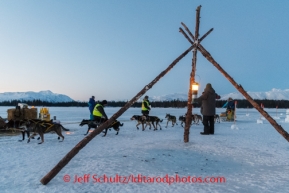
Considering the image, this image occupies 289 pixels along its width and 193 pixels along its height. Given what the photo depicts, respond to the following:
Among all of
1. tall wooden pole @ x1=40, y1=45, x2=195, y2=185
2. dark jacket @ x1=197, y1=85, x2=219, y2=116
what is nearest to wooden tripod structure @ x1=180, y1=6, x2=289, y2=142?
tall wooden pole @ x1=40, y1=45, x2=195, y2=185

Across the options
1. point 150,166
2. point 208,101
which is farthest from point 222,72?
point 208,101

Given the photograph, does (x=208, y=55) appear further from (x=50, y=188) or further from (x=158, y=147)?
(x=50, y=188)

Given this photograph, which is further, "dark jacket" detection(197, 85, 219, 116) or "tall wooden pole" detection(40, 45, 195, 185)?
"dark jacket" detection(197, 85, 219, 116)

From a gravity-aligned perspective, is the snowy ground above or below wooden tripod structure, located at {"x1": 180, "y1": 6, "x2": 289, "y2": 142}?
below

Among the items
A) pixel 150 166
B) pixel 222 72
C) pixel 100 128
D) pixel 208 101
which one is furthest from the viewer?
pixel 208 101

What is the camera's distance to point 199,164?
5938 millimetres

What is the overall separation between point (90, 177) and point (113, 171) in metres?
0.57

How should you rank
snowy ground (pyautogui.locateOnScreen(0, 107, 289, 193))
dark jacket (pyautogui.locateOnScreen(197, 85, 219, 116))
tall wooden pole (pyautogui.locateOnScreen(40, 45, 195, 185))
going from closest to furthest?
snowy ground (pyautogui.locateOnScreen(0, 107, 289, 193))
tall wooden pole (pyautogui.locateOnScreen(40, 45, 195, 185))
dark jacket (pyautogui.locateOnScreen(197, 85, 219, 116))

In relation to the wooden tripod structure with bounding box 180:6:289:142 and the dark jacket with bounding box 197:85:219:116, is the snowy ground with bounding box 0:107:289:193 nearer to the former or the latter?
the wooden tripod structure with bounding box 180:6:289:142

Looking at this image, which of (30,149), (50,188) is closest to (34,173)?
(50,188)

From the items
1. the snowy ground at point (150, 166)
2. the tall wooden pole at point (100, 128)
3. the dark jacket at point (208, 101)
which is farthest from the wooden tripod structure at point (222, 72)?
the dark jacket at point (208, 101)

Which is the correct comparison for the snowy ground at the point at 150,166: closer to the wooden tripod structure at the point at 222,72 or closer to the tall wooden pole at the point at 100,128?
the tall wooden pole at the point at 100,128

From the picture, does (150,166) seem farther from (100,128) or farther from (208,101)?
(208,101)

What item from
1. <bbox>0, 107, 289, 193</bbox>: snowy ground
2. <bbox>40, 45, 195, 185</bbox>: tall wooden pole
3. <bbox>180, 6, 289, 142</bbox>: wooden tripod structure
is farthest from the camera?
<bbox>180, 6, 289, 142</bbox>: wooden tripod structure
